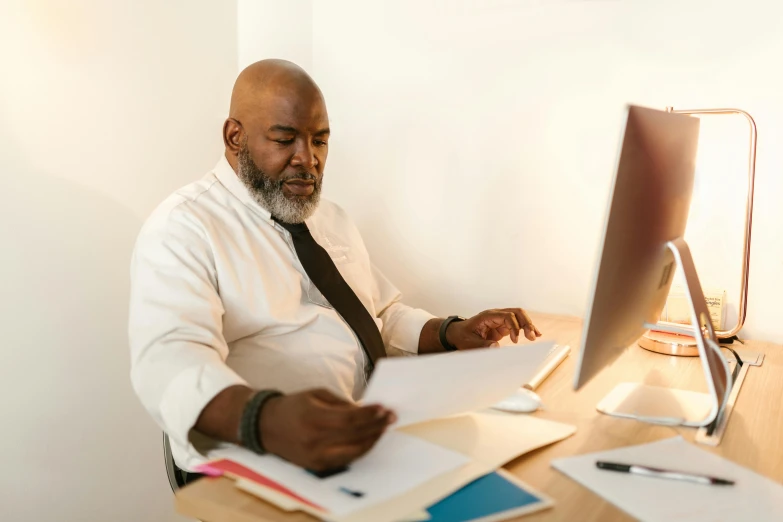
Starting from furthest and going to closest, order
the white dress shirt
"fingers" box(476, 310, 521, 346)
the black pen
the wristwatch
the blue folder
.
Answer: the wristwatch → "fingers" box(476, 310, 521, 346) → the white dress shirt → the black pen → the blue folder

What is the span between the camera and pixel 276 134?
141cm

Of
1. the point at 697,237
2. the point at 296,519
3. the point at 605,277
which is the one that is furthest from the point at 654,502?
the point at 697,237

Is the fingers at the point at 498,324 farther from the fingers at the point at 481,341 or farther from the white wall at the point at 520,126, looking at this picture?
the white wall at the point at 520,126

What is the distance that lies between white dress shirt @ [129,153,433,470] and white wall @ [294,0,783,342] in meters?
0.42

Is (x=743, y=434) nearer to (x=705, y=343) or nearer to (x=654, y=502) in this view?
(x=705, y=343)

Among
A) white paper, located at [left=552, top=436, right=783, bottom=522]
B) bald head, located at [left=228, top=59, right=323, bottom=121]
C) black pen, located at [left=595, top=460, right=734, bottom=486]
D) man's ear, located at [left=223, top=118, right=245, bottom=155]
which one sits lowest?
white paper, located at [left=552, top=436, right=783, bottom=522]

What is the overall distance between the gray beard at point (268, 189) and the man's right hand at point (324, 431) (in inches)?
26.6

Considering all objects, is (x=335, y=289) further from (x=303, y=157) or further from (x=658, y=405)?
(x=658, y=405)

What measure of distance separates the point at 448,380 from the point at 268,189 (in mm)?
738

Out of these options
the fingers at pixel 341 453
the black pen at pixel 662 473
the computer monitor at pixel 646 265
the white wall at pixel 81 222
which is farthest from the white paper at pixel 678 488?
the white wall at pixel 81 222

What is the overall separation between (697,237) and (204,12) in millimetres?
1490

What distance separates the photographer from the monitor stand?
3.43 ft

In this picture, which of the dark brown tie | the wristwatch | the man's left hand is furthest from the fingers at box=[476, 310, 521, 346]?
the dark brown tie

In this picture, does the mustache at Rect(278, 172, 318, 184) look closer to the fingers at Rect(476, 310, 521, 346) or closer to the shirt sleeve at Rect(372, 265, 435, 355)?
the shirt sleeve at Rect(372, 265, 435, 355)
